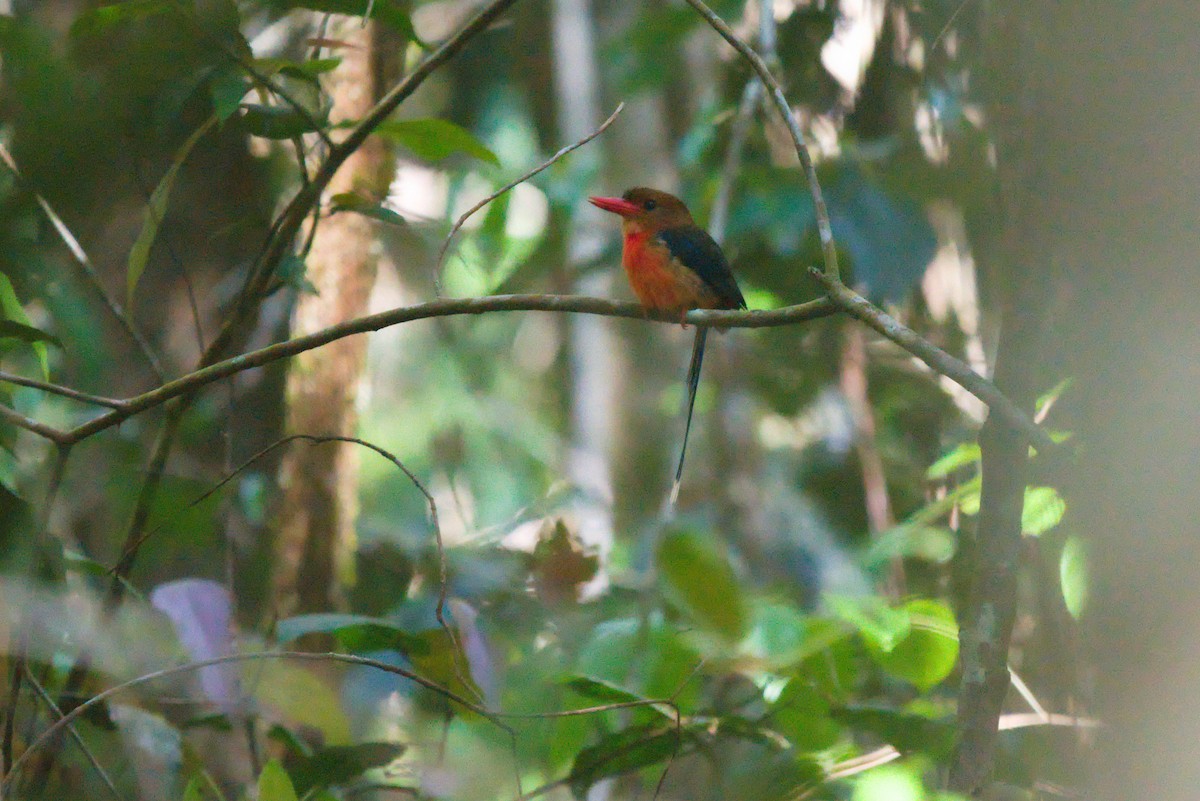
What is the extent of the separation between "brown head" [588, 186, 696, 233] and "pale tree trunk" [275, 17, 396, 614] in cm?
82

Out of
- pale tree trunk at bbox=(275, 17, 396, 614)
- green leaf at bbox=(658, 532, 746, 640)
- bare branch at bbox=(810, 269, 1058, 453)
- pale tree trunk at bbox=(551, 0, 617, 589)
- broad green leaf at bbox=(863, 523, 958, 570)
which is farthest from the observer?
pale tree trunk at bbox=(551, 0, 617, 589)

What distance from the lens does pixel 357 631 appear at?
2398 millimetres

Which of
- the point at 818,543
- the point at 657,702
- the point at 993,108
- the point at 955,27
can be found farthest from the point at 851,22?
the point at 657,702

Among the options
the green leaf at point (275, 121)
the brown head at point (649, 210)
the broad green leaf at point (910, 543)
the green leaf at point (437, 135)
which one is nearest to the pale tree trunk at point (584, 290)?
the brown head at point (649, 210)

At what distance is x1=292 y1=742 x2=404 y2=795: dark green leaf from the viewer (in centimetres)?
242

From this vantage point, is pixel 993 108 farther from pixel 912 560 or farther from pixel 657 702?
pixel 912 560

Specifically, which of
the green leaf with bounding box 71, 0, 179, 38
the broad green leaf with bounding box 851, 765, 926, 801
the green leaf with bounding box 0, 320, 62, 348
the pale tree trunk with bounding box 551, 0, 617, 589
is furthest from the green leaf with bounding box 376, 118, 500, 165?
the pale tree trunk with bounding box 551, 0, 617, 589

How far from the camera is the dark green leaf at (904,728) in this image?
2244 millimetres

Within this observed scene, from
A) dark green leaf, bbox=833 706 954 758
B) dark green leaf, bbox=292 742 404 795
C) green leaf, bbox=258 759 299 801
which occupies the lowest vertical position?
dark green leaf, bbox=292 742 404 795

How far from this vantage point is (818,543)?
217 inches

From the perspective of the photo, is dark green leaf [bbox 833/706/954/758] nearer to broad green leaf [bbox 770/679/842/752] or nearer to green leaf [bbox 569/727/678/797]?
broad green leaf [bbox 770/679/842/752]

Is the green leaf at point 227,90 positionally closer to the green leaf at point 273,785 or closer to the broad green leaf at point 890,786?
the green leaf at point 273,785

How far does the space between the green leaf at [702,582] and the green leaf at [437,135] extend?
1128 millimetres

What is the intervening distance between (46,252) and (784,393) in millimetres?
3297
